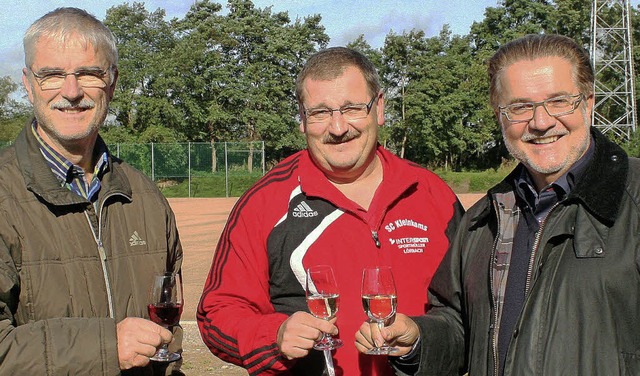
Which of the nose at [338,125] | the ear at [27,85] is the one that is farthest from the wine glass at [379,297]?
the ear at [27,85]

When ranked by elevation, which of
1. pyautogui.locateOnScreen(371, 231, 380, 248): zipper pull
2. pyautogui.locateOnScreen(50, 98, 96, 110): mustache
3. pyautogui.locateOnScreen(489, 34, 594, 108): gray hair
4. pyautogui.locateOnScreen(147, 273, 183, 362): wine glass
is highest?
pyautogui.locateOnScreen(489, 34, 594, 108): gray hair

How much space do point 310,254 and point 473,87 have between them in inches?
1931

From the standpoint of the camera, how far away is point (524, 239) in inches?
116

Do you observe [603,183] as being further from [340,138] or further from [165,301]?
[165,301]

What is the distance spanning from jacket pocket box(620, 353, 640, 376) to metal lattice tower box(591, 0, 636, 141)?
41511 millimetres

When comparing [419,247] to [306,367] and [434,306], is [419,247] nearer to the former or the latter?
[434,306]

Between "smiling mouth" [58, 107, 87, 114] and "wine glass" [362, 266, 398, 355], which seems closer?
"wine glass" [362, 266, 398, 355]

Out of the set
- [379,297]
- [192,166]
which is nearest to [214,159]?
[192,166]

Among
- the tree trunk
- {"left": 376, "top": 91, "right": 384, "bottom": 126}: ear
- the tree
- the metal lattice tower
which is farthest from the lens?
the tree

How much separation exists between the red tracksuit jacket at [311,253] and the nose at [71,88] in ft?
2.92

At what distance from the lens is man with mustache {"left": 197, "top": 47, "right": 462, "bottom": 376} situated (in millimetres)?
3326

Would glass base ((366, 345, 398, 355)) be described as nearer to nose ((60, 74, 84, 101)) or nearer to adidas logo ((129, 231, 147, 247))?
adidas logo ((129, 231, 147, 247))

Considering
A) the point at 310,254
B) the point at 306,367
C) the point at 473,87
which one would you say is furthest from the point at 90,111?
the point at 473,87

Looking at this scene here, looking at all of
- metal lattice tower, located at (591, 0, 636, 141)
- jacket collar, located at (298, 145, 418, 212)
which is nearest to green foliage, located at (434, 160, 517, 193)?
metal lattice tower, located at (591, 0, 636, 141)
